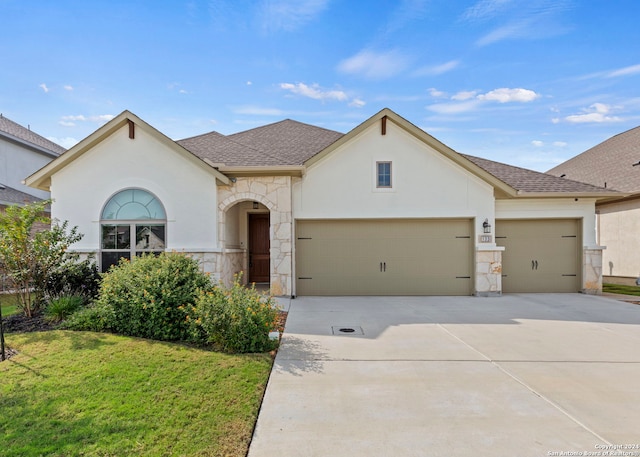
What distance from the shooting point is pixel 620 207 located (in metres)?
14.3

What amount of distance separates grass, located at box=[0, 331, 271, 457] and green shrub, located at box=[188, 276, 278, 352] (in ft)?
0.83

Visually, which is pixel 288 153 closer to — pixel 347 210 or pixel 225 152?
pixel 225 152

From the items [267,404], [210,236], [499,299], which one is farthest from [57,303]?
[499,299]

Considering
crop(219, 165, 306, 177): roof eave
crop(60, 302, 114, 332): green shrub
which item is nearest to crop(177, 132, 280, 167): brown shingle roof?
crop(219, 165, 306, 177): roof eave

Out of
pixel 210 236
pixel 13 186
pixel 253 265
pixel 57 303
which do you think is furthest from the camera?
pixel 13 186

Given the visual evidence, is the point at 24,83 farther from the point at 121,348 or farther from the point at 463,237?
the point at 463,237

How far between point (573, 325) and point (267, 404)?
6902 mm

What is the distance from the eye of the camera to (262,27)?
35.0ft

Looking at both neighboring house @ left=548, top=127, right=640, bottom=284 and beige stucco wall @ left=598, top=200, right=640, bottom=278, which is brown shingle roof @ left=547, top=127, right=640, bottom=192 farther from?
beige stucco wall @ left=598, top=200, right=640, bottom=278

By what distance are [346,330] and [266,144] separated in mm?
9131

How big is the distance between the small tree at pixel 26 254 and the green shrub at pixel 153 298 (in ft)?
6.44

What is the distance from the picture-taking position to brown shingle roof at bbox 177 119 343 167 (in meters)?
10.3

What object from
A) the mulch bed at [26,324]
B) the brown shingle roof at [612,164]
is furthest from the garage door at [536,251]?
the mulch bed at [26,324]

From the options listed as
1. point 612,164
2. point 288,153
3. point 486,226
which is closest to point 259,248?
point 288,153
